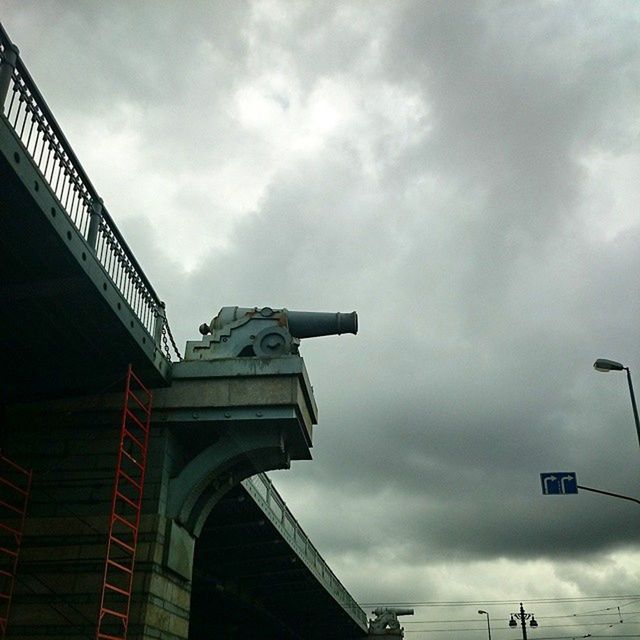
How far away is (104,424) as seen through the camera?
16.2 m

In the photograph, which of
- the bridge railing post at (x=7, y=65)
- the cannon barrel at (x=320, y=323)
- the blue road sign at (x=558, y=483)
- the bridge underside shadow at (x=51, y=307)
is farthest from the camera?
the blue road sign at (x=558, y=483)

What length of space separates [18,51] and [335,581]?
38047 millimetres

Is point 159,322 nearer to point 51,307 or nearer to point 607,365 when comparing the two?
point 51,307

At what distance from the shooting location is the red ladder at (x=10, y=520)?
1448 cm

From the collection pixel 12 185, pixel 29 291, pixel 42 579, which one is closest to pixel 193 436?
pixel 42 579

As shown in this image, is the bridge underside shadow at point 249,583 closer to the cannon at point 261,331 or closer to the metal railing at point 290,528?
the metal railing at point 290,528

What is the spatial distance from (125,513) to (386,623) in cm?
5636

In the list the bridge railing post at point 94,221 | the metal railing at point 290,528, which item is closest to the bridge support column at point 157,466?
the bridge railing post at point 94,221

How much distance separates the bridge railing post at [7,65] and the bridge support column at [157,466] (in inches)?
292

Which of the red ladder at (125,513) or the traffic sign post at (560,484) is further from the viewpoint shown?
the traffic sign post at (560,484)

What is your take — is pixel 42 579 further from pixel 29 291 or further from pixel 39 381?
pixel 29 291

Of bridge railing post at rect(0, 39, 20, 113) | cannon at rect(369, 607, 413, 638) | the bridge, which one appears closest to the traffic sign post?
the bridge

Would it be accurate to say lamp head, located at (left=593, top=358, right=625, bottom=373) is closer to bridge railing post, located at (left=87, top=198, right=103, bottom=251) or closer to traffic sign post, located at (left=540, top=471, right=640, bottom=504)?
traffic sign post, located at (left=540, top=471, right=640, bottom=504)

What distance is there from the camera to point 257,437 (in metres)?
16.3
